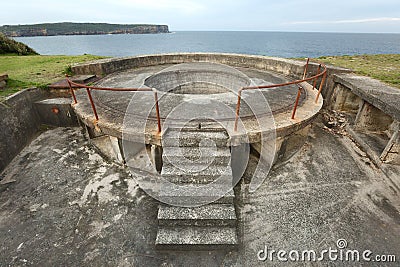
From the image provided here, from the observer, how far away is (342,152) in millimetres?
5242

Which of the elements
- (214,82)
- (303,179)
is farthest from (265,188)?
(214,82)

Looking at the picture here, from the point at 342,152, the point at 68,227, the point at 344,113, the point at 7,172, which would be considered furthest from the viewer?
the point at 344,113

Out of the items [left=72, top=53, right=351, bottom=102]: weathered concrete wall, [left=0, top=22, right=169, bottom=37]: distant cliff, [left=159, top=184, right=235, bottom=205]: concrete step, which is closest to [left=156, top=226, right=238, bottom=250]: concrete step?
[left=159, top=184, right=235, bottom=205]: concrete step

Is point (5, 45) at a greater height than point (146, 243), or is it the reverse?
point (5, 45)

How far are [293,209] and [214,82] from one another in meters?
5.83

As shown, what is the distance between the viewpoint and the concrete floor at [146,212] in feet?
9.94

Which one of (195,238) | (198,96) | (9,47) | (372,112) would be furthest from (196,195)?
(9,47)

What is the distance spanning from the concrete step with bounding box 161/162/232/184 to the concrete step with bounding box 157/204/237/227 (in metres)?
0.45

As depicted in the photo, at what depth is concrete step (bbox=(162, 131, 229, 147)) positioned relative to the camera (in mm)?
3791

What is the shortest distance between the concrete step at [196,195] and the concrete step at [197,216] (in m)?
0.11

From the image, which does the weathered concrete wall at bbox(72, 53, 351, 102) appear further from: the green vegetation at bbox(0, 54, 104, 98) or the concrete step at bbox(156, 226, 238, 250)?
the concrete step at bbox(156, 226, 238, 250)

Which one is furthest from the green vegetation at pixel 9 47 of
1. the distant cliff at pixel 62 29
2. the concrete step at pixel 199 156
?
the distant cliff at pixel 62 29

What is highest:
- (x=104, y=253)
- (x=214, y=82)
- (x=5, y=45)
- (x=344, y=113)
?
(x=5, y=45)

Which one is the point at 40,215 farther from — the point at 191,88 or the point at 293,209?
the point at 191,88
